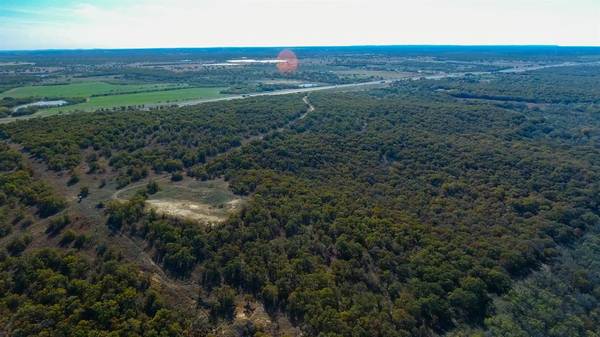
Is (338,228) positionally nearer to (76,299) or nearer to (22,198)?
(76,299)

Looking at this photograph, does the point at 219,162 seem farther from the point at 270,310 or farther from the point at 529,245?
the point at 529,245

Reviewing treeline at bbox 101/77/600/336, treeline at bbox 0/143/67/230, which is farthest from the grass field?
treeline at bbox 101/77/600/336

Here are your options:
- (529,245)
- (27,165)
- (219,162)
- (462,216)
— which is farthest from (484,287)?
(27,165)

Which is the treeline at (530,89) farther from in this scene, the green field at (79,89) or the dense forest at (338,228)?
the green field at (79,89)

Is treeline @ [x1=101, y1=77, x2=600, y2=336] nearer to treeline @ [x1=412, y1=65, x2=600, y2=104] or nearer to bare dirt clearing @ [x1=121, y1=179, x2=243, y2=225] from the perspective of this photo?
bare dirt clearing @ [x1=121, y1=179, x2=243, y2=225]

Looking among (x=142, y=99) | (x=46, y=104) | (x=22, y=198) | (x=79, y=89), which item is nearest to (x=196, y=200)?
(x=22, y=198)
